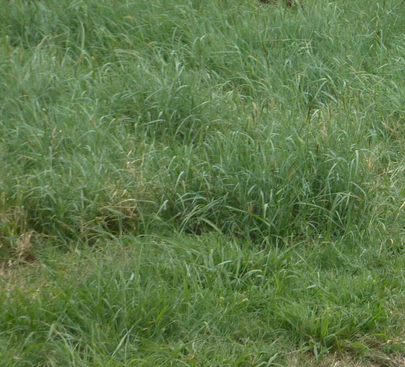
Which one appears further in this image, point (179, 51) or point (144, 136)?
point (179, 51)

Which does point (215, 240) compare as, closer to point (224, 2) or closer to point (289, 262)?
point (289, 262)

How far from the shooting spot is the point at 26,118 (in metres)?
4.93

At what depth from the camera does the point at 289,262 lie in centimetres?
403

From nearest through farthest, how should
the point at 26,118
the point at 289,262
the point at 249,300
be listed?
1. the point at 249,300
2. the point at 289,262
3. the point at 26,118

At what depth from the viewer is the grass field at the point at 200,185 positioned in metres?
3.45

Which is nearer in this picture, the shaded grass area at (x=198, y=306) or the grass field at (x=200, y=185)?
the shaded grass area at (x=198, y=306)

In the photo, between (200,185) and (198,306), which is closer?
(198,306)

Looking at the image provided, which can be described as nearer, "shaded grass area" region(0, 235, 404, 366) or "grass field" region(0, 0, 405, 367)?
"shaded grass area" region(0, 235, 404, 366)

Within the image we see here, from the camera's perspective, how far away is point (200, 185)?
4.43 m

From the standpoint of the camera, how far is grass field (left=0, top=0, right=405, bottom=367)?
3.45 meters

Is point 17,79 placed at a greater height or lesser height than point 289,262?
greater

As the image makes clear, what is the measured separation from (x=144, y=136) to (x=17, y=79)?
1045 millimetres

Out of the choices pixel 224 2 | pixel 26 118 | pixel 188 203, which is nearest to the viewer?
pixel 188 203

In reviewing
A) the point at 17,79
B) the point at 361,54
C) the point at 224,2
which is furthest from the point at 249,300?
the point at 224,2
